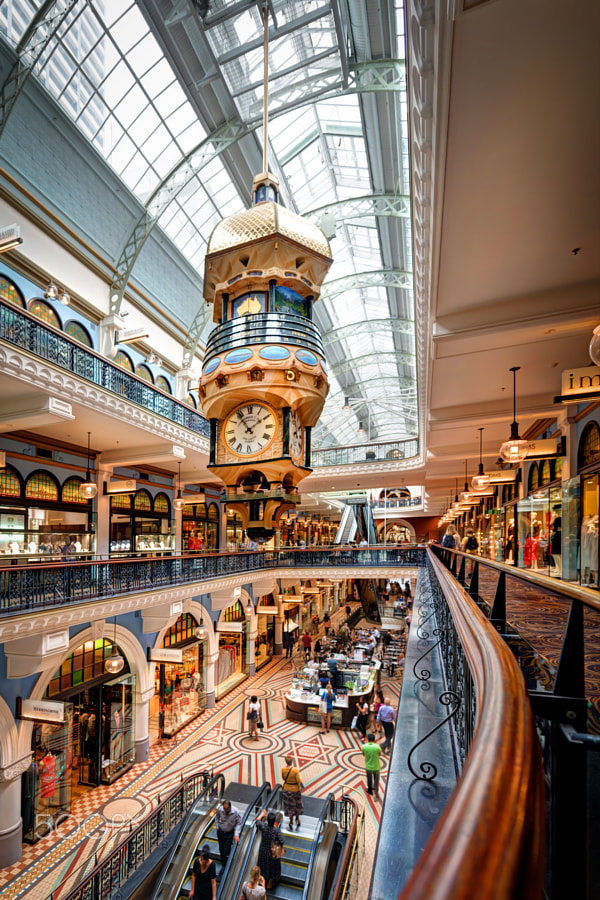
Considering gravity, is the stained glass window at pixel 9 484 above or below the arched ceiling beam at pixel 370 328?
below

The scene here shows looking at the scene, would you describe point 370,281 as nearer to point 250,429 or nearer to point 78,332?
point 78,332

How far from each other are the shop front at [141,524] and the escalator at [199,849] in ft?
19.7

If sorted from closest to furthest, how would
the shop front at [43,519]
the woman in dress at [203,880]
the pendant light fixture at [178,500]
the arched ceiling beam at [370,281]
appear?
the woman in dress at [203,880] → the shop front at [43,519] → the pendant light fixture at [178,500] → the arched ceiling beam at [370,281]

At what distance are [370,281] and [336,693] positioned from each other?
13.4 metres

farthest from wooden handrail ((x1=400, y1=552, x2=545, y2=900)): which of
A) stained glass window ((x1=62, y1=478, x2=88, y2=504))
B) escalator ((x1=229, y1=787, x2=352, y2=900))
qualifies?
stained glass window ((x1=62, y1=478, x2=88, y2=504))

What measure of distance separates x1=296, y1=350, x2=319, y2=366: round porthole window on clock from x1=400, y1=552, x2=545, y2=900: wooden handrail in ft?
16.8

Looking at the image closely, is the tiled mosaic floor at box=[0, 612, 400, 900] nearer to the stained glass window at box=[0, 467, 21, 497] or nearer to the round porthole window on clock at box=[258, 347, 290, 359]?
the stained glass window at box=[0, 467, 21, 497]

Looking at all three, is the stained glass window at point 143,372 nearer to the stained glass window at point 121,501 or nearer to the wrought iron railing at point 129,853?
the stained glass window at point 121,501

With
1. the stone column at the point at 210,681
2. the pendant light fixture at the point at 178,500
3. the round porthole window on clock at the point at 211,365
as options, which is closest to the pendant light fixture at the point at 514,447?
the round porthole window on clock at the point at 211,365

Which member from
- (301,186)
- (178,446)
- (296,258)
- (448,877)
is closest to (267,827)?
(178,446)

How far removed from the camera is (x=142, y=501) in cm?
1404

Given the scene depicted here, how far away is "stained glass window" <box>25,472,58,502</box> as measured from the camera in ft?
33.1

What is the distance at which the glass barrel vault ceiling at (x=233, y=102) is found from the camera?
Result: 30.8ft

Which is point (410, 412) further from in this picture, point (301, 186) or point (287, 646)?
point (301, 186)
